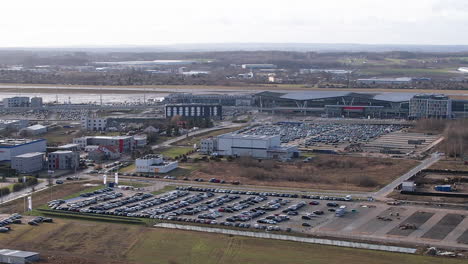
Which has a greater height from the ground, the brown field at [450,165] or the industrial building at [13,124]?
the industrial building at [13,124]

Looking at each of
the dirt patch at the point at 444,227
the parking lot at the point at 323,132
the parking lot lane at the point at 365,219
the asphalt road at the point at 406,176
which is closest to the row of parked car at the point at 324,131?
the parking lot at the point at 323,132

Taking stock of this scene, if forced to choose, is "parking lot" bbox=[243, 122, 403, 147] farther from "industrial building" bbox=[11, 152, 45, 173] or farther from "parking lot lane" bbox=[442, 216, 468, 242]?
"parking lot lane" bbox=[442, 216, 468, 242]

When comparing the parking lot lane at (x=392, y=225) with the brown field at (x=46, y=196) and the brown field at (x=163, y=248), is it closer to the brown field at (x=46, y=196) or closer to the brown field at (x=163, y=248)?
the brown field at (x=163, y=248)

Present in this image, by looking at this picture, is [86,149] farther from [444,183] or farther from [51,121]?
[444,183]

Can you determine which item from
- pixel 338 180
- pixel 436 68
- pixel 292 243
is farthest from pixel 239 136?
pixel 436 68

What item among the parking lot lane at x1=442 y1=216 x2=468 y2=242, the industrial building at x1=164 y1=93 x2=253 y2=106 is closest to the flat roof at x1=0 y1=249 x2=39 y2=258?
the parking lot lane at x1=442 y1=216 x2=468 y2=242

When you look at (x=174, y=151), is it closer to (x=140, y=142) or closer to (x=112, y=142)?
(x=140, y=142)
